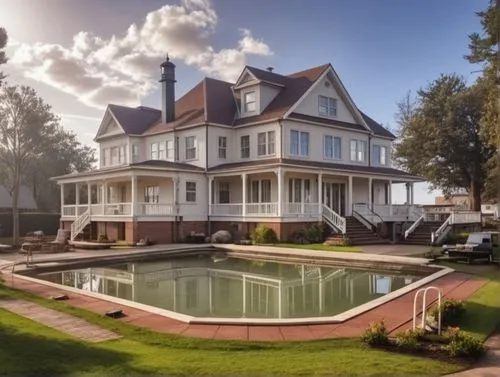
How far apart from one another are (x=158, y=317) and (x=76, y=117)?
4.00 m

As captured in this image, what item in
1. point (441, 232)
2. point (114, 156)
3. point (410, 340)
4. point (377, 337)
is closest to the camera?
point (410, 340)

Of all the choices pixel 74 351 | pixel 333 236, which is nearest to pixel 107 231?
pixel 333 236

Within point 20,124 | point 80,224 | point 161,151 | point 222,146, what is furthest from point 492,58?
point 80,224

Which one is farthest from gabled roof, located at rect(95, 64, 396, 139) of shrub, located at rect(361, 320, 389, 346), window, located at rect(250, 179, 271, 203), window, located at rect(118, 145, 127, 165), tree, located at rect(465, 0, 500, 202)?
shrub, located at rect(361, 320, 389, 346)

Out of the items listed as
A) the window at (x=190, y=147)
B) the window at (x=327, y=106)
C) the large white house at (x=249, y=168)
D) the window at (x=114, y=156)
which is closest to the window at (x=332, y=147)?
the large white house at (x=249, y=168)

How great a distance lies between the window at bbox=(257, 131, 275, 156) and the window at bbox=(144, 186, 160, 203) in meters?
6.82

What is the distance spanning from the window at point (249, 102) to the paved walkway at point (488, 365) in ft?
79.8

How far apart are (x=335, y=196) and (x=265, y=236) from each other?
7358mm

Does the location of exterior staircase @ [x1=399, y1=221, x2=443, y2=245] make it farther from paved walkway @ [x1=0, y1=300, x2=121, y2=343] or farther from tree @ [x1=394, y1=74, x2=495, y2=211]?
paved walkway @ [x1=0, y1=300, x2=121, y2=343]

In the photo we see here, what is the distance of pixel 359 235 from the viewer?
2586cm

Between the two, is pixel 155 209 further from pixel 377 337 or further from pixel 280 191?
pixel 377 337

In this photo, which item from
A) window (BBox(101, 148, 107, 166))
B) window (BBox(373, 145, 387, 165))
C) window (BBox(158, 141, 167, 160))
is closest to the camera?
window (BBox(158, 141, 167, 160))

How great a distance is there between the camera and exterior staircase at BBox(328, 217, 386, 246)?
989 inches

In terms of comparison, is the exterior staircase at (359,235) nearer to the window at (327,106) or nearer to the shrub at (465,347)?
the window at (327,106)
